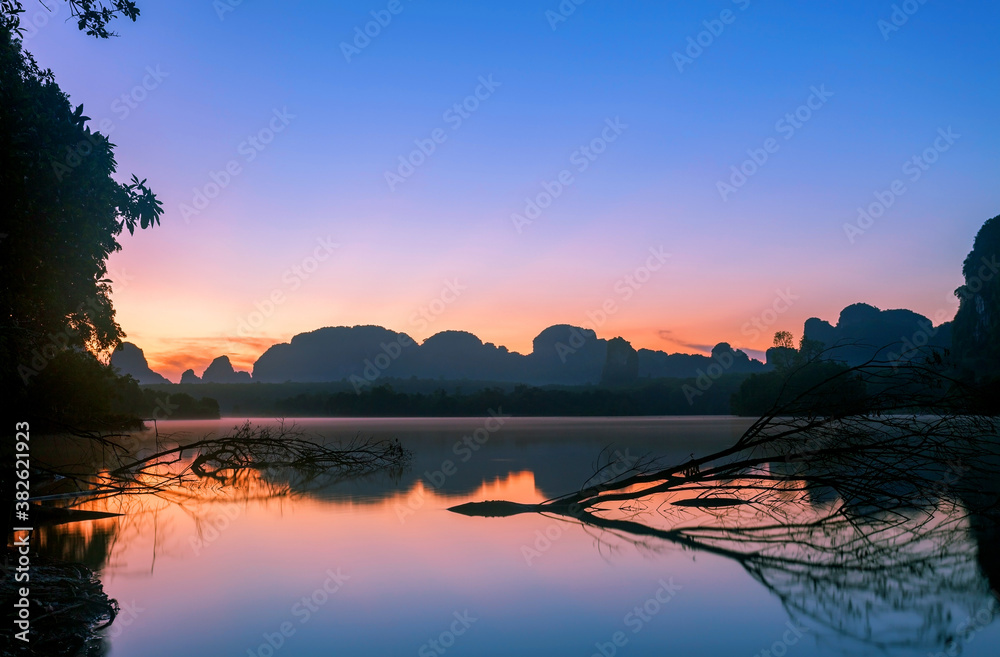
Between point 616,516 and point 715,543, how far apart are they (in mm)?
3448

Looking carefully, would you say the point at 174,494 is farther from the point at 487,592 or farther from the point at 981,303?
the point at 981,303

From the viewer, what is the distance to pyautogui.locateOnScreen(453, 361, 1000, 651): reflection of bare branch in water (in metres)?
9.48

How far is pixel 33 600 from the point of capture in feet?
25.9

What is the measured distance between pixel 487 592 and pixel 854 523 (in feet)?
27.5

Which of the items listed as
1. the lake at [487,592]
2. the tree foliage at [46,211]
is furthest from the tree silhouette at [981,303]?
the tree foliage at [46,211]

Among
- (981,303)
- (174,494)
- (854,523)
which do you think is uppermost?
(981,303)

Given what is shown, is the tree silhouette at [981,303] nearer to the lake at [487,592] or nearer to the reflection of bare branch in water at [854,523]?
the reflection of bare branch in water at [854,523]

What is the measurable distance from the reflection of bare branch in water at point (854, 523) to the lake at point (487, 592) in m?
0.07

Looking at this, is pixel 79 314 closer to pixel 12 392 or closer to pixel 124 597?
pixel 12 392

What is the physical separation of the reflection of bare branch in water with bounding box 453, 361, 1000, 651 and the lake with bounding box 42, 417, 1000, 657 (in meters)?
0.07

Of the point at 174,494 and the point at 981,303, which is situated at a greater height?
the point at 981,303

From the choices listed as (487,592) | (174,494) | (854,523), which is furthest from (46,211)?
(854,523)

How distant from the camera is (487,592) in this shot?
35.0 ft

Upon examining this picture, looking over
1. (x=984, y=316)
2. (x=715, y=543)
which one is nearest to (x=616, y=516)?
(x=715, y=543)
